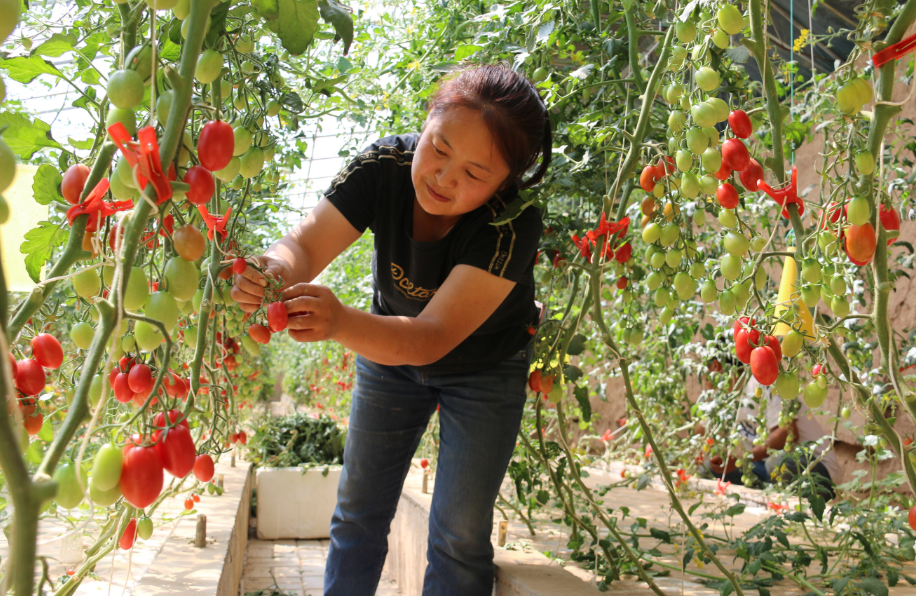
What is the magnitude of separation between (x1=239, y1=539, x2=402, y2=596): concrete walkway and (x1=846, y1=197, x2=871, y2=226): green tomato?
6.37 feet

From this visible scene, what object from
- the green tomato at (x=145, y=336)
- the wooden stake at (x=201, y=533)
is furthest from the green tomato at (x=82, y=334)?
the wooden stake at (x=201, y=533)

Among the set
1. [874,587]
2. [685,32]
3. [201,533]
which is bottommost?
[201,533]

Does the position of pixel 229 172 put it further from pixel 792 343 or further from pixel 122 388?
pixel 792 343

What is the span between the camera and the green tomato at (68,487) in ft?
1.38

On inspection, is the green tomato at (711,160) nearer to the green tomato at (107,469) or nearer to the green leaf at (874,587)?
the green tomato at (107,469)

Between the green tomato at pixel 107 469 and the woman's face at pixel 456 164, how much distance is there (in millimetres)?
840

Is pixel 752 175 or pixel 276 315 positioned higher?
pixel 752 175

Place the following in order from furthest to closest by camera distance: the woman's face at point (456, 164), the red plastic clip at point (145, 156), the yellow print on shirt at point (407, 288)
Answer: the yellow print on shirt at point (407, 288)
the woman's face at point (456, 164)
the red plastic clip at point (145, 156)

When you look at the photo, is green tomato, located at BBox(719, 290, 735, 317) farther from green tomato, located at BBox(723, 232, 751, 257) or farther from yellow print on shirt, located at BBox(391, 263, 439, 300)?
yellow print on shirt, located at BBox(391, 263, 439, 300)

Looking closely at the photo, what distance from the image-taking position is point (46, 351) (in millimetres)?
562

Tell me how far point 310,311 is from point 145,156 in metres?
0.54

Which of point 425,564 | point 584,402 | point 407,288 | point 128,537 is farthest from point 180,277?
point 425,564

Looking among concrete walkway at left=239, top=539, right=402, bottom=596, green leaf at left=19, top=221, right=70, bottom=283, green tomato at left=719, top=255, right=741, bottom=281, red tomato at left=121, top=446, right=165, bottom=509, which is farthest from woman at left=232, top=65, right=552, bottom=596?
concrete walkway at left=239, top=539, right=402, bottom=596

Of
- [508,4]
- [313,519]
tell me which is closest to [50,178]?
→ [508,4]
